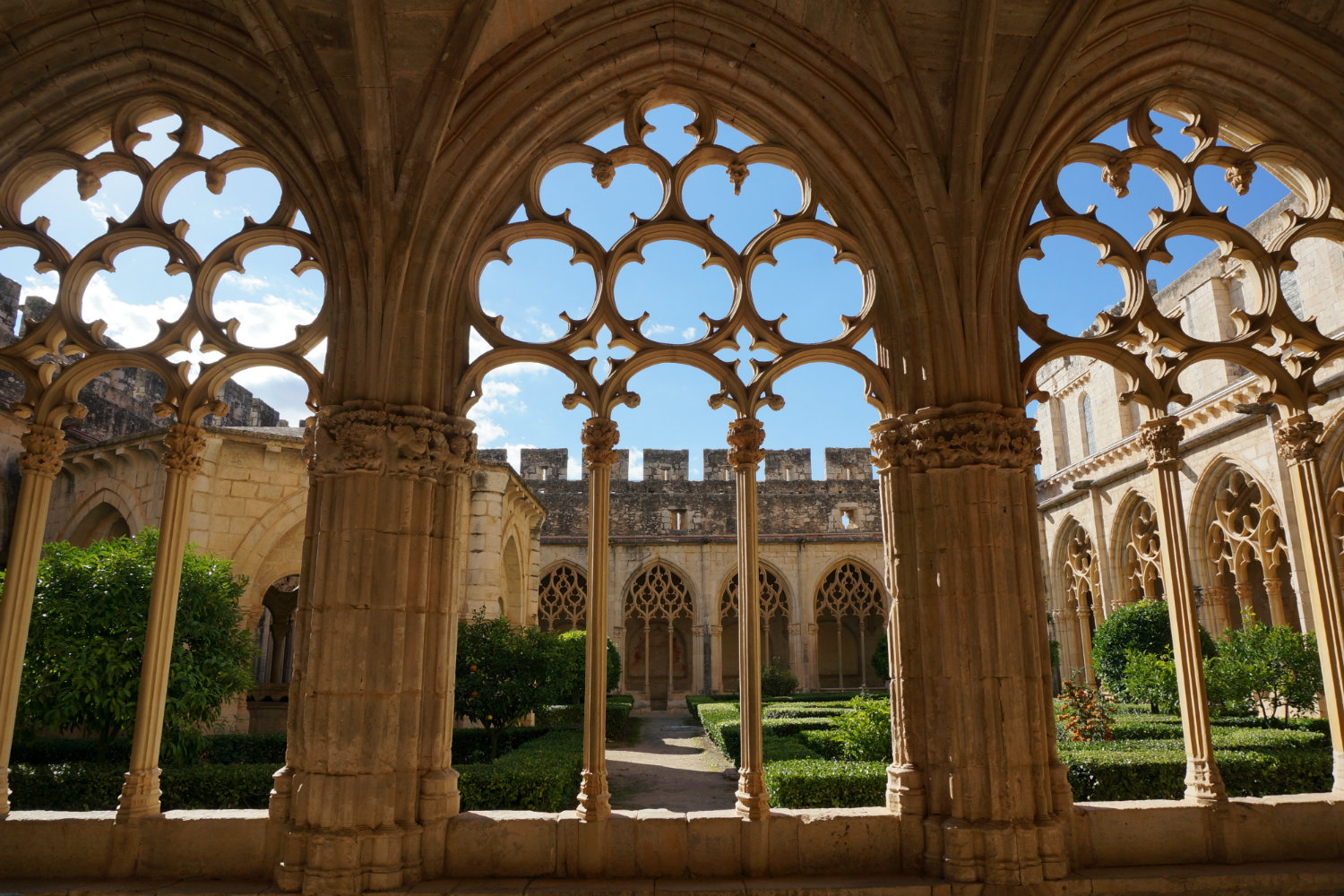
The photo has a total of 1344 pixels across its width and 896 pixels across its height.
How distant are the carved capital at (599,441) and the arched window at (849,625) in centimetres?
1475

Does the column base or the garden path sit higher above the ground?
the column base

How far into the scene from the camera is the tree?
21.9 feet

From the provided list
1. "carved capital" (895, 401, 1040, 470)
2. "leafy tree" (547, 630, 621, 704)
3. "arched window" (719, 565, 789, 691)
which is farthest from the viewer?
"arched window" (719, 565, 789, 691)

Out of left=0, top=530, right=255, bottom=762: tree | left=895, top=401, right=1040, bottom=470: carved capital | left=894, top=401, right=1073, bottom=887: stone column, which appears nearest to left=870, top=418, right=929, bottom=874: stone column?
left=894, top=401, right=1073, bottom=887: stone column

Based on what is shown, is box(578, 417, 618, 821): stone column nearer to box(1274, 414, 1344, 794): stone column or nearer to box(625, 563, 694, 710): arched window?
box(1274, 414, 1344, 794): stone column

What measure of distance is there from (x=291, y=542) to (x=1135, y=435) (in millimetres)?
13577

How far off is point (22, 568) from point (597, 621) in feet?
10.3

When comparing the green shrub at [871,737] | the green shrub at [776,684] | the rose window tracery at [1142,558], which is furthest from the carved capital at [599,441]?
the green shrub at [776,684]

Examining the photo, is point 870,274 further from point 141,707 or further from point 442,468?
point 141,707

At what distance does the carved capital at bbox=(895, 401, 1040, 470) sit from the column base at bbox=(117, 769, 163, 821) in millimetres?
4367

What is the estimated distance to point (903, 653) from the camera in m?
4.61

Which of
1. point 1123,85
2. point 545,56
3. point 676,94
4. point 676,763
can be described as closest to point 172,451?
point 545,56

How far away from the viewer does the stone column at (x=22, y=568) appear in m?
4.49

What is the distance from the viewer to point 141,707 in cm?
446
